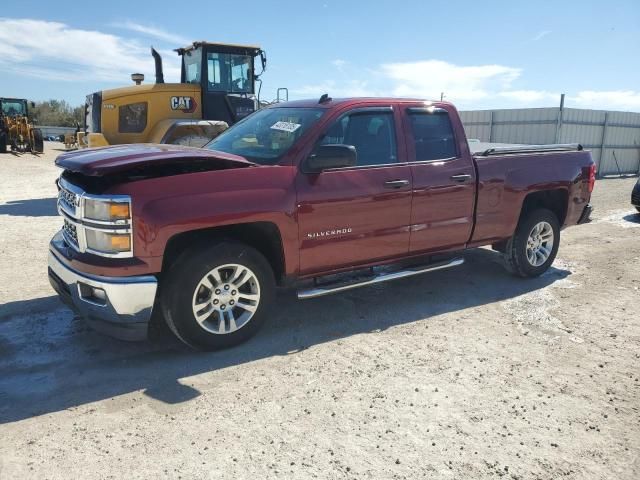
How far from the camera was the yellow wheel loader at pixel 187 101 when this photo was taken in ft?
36.9

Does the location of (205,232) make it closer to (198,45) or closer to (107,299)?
(107,299)

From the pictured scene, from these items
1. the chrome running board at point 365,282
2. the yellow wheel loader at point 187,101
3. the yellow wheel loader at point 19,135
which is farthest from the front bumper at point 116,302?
the yellow wheel loader at point 19,135

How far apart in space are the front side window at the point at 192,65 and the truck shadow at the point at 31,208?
421 centimetres

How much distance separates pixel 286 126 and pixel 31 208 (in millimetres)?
8039

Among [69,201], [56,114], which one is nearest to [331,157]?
[69,201]

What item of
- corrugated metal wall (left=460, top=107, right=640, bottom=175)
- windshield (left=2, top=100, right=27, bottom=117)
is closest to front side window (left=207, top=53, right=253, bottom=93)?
corrugated metal wall (left=460, top=107, right=640, bottom=175)

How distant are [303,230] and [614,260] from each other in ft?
16.6

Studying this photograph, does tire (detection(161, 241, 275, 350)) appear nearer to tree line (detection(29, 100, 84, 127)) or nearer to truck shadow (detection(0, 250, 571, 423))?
truck shadow (detection(0, 250, 571, 423))

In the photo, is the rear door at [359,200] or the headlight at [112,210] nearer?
the headlight at [112,210]

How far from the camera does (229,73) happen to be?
11805 millimetres

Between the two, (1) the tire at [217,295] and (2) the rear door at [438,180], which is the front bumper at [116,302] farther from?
(2) the rear door at [438,180]

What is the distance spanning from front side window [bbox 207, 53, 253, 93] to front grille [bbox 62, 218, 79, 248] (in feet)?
26.9

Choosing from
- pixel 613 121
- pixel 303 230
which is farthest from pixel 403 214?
pixel 613 121

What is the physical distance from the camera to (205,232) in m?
3.93
